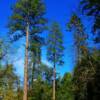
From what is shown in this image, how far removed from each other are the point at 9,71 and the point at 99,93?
783 inches

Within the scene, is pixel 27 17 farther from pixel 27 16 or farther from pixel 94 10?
pixel 94 10

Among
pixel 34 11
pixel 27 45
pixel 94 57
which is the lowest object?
pixel 94 57

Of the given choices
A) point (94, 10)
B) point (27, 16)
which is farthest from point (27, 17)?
point (94, 10)

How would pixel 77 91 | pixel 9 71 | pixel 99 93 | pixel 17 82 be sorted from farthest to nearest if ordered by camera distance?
1. pixel 17 82
2. pixel 9 71
3. pixel 77 91
4. pixel 99 93

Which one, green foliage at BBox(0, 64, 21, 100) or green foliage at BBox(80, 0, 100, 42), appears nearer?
green foliage at BBox(80, 0, 100, 42)

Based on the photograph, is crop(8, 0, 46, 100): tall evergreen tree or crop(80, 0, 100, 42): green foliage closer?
crop(80, 0, 100, 42): green foliage

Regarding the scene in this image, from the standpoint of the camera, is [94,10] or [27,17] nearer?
[94,10]

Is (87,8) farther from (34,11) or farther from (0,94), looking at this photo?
(0,94)

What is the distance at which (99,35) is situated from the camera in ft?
78.6

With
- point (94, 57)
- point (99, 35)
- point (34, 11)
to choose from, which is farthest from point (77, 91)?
point (34, 11)

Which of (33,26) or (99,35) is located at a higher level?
(33,26)

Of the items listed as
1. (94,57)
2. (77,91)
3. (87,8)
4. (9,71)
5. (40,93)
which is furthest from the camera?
(40,93)

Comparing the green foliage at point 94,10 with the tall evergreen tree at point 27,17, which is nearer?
the green foliage at point 94,10

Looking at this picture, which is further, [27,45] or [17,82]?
[17,82]
